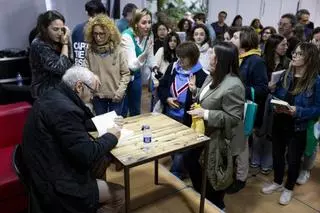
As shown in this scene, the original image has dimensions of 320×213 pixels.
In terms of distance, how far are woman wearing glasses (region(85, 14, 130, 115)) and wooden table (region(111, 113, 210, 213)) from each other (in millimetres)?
590

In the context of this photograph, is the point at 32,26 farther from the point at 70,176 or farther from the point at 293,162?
the point at 293,162

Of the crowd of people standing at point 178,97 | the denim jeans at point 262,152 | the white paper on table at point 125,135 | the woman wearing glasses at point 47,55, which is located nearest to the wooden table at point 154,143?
the white paper on table at point 125,135

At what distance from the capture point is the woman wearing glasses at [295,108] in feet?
7.56

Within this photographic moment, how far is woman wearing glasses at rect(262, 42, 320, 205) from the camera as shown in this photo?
230 centimetres

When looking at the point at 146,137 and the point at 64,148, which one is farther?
the point at 146,137

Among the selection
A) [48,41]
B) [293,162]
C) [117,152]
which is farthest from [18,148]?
[293,162]

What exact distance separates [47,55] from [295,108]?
196 cm

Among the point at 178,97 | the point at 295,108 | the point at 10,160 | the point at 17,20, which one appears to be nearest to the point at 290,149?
the point at 295,108

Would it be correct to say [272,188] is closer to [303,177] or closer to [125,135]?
[303,177]

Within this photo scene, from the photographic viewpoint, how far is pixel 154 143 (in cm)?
183

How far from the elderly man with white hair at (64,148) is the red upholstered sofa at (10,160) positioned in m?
0.61

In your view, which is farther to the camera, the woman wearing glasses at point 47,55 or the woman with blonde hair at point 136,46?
the woman with blonde hair at point 136,46

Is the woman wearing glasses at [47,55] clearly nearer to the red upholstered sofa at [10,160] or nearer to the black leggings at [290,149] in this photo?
the red upholstered sofa at [10,160]

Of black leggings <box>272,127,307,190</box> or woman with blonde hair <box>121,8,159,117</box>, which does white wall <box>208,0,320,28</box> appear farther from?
black leggings <box>272,127,307,190</box>
